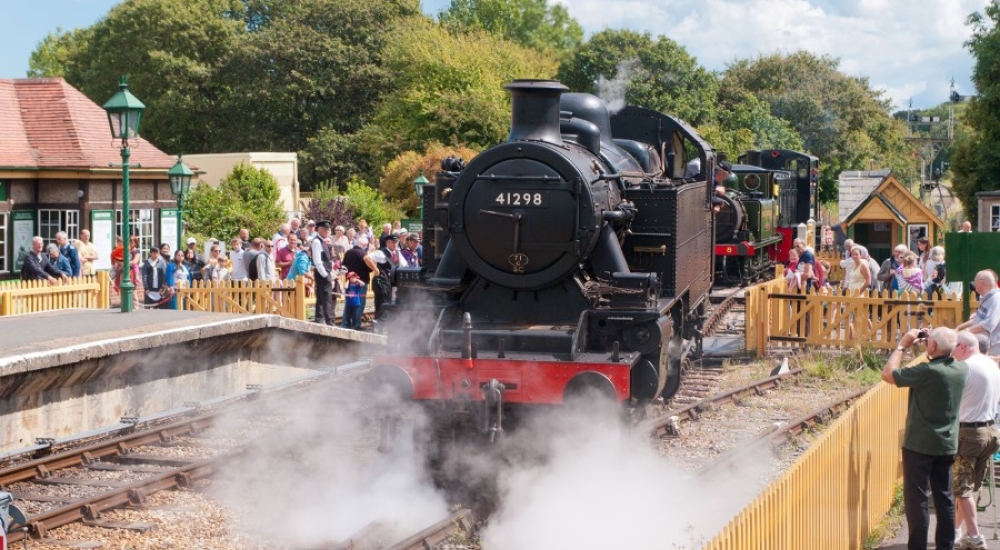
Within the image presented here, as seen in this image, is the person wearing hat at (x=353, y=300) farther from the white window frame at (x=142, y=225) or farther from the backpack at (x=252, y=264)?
the white window frame at (x=142, y=225)

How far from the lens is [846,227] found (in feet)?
86.2

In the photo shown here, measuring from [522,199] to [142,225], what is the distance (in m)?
20.0

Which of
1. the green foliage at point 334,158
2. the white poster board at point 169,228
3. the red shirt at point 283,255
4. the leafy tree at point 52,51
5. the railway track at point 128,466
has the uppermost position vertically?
the leafy tree at point 52,51

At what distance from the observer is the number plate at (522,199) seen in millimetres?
8562

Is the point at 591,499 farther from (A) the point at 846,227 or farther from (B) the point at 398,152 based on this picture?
(B) the point at 398,152

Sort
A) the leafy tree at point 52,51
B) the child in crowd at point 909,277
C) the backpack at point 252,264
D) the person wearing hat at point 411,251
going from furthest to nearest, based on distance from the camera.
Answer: the leafy tree at point 52,51 < the person wearing hat at point 411,251 < the backpack at point 252,264 < the child in crowd at point 909,277

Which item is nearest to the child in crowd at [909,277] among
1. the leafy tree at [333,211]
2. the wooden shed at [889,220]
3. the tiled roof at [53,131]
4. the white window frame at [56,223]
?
the wooden shed at [889,220]

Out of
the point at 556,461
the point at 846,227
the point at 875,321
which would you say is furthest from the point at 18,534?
the point at 846,227

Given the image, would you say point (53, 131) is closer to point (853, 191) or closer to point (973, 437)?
point (853, 191)

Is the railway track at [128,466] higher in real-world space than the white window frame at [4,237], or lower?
lower

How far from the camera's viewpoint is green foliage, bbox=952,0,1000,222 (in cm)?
3424

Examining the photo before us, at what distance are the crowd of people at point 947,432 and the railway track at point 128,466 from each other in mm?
5171

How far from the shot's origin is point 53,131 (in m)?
25.6

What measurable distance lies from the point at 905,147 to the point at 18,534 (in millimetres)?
59158
